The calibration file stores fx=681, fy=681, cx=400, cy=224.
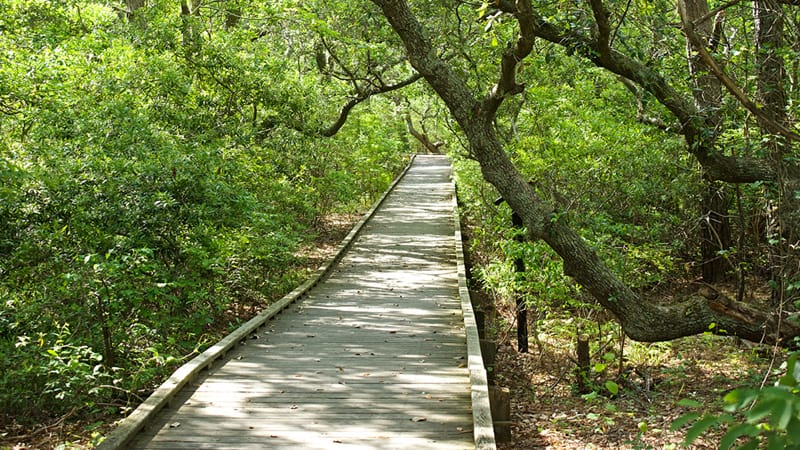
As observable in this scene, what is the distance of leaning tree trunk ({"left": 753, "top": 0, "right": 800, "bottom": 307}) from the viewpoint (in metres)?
5.43

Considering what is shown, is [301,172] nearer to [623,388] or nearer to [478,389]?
[623,388]

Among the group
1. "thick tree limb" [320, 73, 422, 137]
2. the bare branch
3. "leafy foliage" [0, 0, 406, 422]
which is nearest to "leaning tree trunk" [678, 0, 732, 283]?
the bare branch

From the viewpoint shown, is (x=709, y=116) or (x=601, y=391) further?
(x=601, y=391)

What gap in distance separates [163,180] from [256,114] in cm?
492

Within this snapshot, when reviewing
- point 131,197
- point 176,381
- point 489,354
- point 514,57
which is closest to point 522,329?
point 489,354

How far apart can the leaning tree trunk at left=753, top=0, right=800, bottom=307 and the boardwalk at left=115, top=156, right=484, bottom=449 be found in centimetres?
282

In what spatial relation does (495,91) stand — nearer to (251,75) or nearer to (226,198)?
(226,198)

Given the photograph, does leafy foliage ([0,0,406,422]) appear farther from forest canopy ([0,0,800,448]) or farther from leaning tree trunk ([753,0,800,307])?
leaning tree trunk ([753,0,800,307])

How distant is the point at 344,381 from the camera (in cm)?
606

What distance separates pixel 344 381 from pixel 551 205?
2.76 metres

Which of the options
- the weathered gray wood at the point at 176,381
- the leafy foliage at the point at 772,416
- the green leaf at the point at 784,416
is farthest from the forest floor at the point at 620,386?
the green leaf at the point at 784,416

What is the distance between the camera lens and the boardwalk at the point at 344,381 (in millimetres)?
4824

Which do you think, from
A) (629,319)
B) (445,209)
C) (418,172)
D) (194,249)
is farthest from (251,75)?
(418,172)

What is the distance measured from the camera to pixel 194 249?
7496 millimetres
